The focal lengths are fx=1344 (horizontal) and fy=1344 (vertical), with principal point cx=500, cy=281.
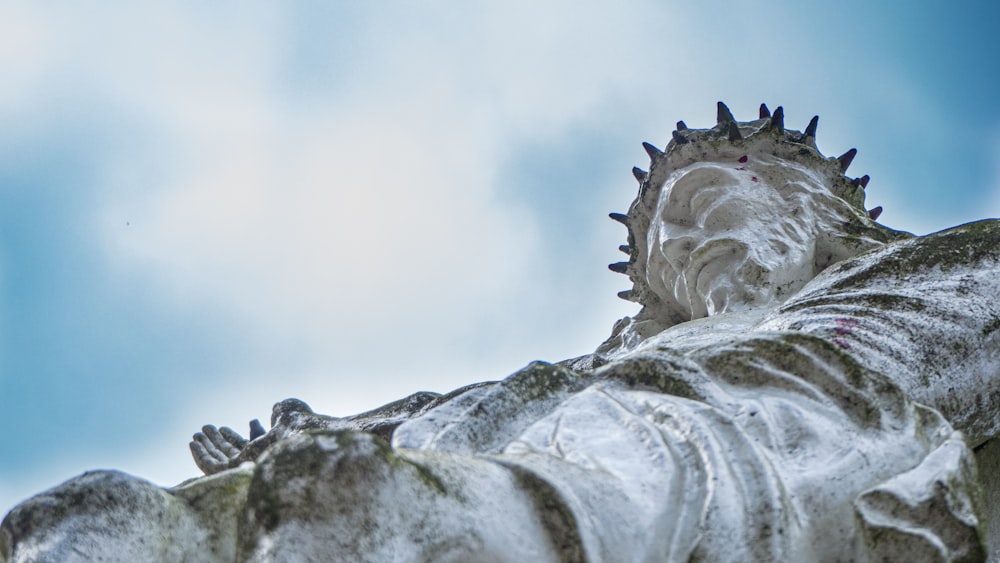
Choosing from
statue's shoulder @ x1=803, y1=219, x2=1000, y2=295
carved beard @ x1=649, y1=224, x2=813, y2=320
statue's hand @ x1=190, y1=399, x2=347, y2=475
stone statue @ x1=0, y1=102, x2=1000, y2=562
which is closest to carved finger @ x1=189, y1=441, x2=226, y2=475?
statue's hand @ x1=190, y1=399, x2=347, y2=475

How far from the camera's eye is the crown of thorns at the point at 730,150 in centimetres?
759

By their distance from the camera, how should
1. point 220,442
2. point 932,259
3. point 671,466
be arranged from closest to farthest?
point 671,466 < point 932,259 < point 220,442

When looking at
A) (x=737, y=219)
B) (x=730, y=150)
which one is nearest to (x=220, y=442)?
(x=737, y=219)

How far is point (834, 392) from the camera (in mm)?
3584

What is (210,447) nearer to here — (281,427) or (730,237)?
(281,427)

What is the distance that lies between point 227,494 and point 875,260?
3.25m

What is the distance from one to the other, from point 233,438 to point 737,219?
281 cm

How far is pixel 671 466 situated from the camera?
310 cm

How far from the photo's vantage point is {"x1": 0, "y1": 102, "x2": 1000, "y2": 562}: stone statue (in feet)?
8.43

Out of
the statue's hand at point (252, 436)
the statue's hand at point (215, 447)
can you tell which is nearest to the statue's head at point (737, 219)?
the statue's hand at point (252, 436)

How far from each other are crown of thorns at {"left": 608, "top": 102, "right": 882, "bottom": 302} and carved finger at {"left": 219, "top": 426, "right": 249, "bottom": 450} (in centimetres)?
250

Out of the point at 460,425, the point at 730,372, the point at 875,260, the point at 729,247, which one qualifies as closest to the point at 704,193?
the point at 729,247

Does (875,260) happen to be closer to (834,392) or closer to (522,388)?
(834,392)

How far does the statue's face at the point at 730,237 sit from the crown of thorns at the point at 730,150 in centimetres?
12
